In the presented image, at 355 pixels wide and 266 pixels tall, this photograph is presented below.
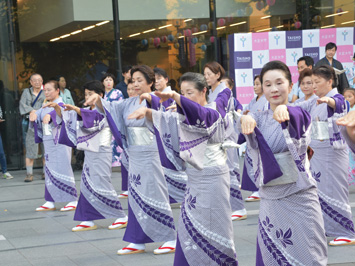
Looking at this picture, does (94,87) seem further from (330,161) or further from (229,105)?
(330,161)

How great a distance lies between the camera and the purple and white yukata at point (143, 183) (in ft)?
18.3

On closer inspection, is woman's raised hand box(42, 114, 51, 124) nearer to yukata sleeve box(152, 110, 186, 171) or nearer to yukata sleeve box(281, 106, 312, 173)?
yukata sleeve box(152, 110, 186, 171)

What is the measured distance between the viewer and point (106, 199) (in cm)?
671

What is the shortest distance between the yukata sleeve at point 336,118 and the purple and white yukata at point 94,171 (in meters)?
2.45

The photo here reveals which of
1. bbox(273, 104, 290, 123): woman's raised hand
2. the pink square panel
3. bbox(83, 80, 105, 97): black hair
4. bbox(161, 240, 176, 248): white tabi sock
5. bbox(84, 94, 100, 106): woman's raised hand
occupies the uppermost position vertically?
the pink square panel

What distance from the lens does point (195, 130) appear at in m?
4.26

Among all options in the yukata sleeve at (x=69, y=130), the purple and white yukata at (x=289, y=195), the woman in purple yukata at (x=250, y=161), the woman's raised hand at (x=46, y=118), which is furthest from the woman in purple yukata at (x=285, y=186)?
the woman's raised hand at (x=46, y=118)

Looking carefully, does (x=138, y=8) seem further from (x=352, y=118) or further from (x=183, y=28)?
(x=352, y=118)

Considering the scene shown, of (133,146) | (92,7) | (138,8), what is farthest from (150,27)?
(133,146)

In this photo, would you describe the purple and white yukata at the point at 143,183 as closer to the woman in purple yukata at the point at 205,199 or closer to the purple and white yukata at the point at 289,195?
the woman in purple yukata at the point at 205,199

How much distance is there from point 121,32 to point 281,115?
936 centimetres

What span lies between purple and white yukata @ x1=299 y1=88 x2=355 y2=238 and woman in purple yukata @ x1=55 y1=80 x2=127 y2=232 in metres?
2.21

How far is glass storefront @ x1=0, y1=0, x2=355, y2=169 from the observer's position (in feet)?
39.2

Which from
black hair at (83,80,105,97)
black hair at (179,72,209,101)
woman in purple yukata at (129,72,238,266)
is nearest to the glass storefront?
black hair at (83,80,105,97)
